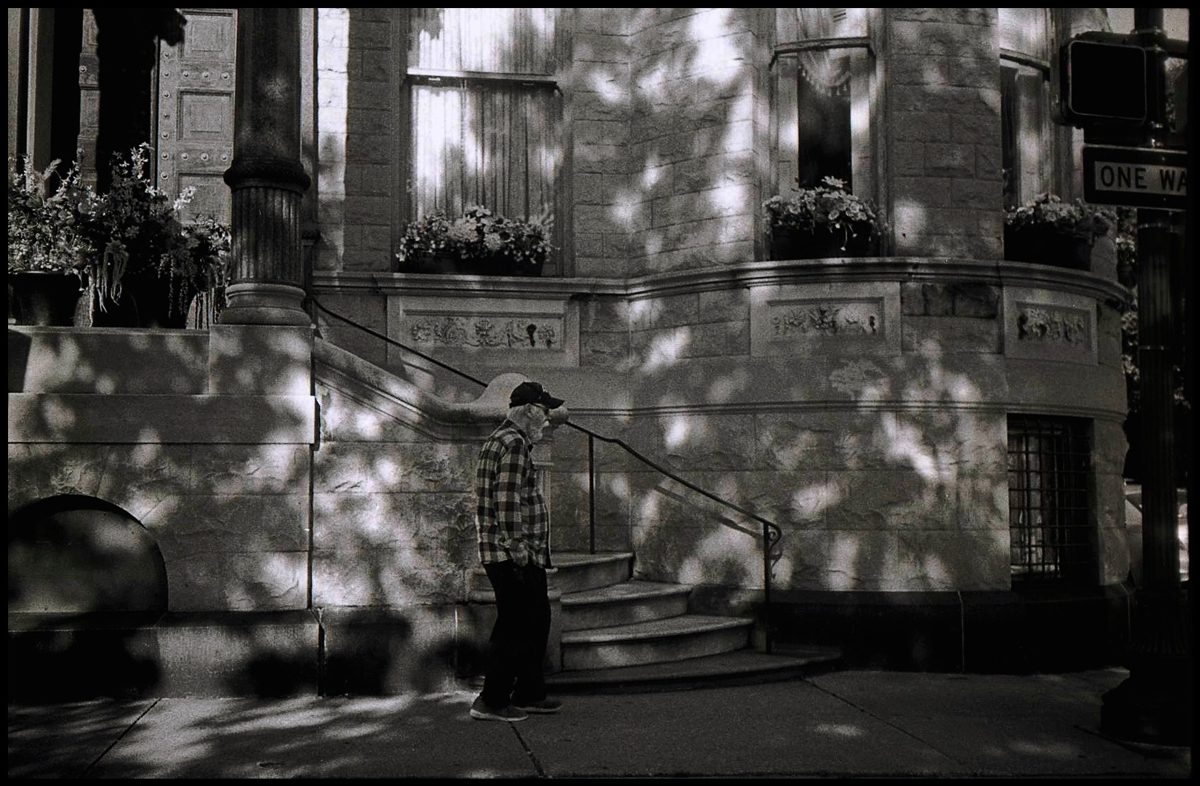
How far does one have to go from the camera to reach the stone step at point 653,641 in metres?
8.29

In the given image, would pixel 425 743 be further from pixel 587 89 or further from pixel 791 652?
pixel 587 89

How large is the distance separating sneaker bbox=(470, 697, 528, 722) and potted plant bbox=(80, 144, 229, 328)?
376cm

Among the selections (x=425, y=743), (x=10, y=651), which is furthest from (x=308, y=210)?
(x=425, y=743)

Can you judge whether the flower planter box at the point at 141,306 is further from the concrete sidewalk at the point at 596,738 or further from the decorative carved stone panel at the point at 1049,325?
the decorative carved stone panel at the point at 1049,325

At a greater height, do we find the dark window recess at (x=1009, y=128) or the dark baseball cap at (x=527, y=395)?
the dark window recess at (x=1009, y=128)

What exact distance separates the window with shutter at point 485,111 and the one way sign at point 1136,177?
524 cm

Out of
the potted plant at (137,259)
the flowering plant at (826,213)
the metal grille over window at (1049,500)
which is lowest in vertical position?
the metal grille over window at (1049,500)

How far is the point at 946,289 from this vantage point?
9680mm

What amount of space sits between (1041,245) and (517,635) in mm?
5993

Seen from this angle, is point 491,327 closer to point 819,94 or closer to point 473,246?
point 473,246

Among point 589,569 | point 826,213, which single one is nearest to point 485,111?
point 826,213

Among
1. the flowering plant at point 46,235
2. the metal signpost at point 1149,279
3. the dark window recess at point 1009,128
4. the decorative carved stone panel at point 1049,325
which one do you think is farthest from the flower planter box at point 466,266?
the metal signpost at point 1149,279

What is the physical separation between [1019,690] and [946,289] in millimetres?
3247

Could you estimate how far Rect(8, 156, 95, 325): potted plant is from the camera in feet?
26.4
